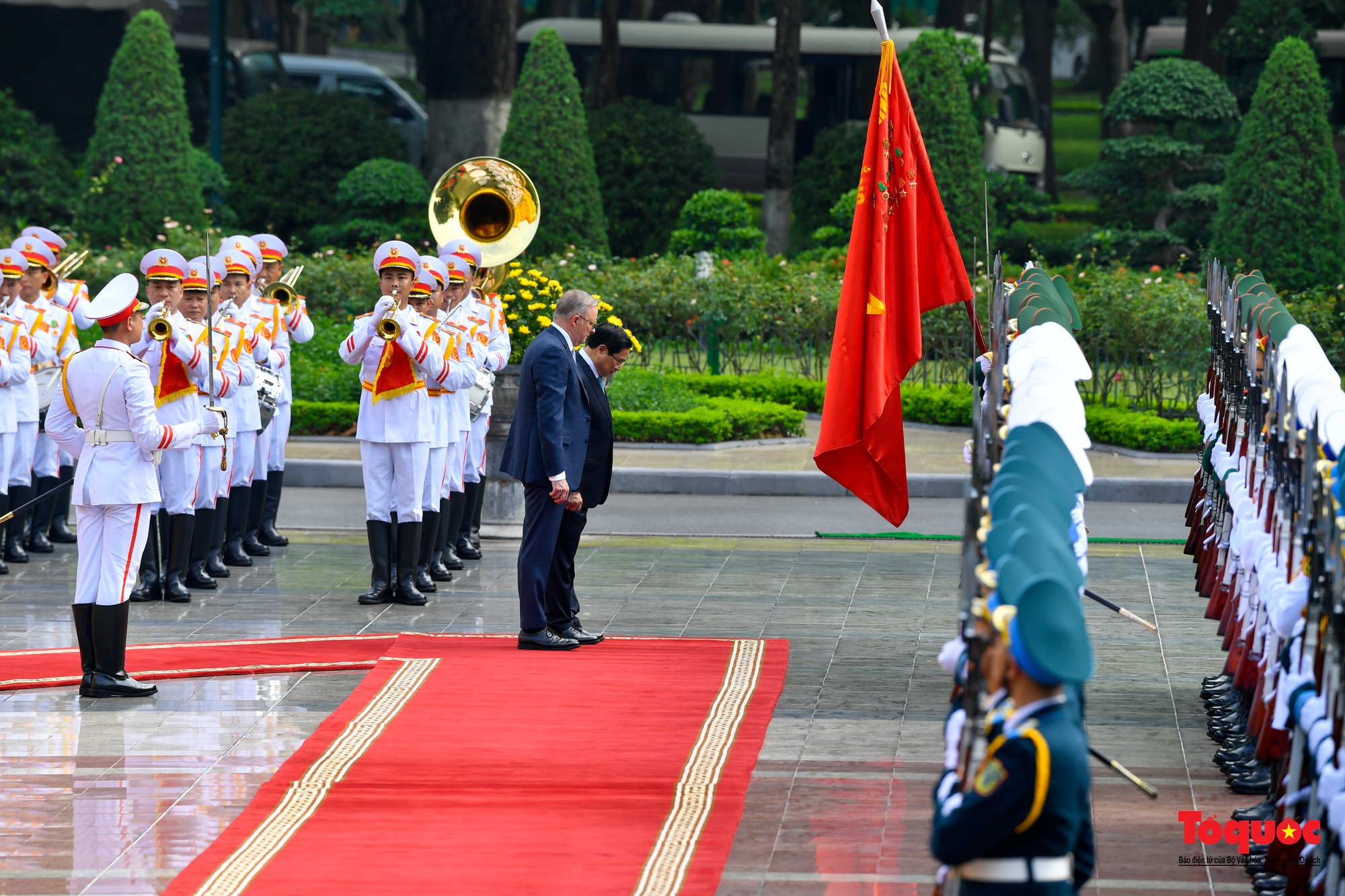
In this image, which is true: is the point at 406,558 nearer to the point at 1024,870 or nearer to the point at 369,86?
the point at 1024,870

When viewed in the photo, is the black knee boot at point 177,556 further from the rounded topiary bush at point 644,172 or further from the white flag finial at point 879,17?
the rounded topiary bush at point 644,172

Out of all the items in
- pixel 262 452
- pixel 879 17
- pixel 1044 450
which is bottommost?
pixel 262 452

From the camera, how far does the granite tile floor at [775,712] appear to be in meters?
5.96

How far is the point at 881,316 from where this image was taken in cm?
789

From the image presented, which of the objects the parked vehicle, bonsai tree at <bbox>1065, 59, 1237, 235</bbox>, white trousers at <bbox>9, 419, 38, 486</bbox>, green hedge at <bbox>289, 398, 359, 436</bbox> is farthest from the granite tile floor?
the parked vehicle

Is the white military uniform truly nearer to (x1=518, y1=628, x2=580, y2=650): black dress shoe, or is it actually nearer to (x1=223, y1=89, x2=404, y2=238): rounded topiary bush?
(x1=518, y1=628, x2=580, y2=650): black dress shoe

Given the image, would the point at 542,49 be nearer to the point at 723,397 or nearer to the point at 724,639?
the point at 723,397

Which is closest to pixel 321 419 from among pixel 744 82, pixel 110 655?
pixel 110 655

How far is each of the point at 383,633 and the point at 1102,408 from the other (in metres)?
9.17

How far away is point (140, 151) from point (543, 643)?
16.4 m

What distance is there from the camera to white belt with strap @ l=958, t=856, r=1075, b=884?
3.94m

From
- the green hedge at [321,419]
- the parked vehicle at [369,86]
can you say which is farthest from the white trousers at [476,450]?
the parked vehicle at [369,86]

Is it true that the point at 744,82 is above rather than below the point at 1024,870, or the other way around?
above

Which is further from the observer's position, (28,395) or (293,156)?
(293,156)
